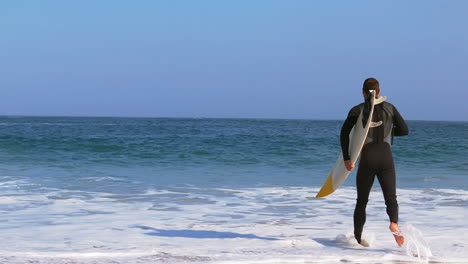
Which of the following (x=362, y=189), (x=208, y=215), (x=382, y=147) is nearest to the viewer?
(x=382, y=147)

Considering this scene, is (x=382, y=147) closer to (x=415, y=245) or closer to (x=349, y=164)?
(x=349, y=164)

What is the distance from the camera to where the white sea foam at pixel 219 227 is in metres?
4.91

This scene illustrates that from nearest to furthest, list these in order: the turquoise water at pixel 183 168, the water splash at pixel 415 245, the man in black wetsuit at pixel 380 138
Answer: the water splash at pixel 415 245, the man in black wetsuit at pixel 380 138, the turquoise water at pixel 183 168

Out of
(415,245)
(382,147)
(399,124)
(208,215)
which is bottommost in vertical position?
(208,215)

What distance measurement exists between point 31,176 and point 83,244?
24.0ft

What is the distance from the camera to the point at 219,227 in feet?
21.2

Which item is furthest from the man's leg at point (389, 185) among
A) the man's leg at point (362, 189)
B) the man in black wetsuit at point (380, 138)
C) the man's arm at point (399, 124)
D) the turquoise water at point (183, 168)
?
the turquoise water at point (183, 168)

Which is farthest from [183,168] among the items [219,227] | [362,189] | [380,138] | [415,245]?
[415,245]

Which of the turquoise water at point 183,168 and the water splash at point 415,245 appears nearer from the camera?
the water splash at point 415,245

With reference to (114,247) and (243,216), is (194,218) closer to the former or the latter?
(243,216)

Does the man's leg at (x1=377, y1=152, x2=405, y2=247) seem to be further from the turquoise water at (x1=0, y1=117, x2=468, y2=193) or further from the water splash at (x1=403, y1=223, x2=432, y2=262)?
the turquoise water at (x1=0, y1=117, x2=468, y2=193)

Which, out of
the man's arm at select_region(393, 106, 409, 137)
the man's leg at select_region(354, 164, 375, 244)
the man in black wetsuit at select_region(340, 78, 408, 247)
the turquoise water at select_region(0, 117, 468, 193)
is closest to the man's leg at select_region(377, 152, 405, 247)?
the man in black wetsuit at select_region(340, 78, 408, 247)

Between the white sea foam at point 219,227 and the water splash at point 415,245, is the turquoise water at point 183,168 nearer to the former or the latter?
the white sea foam at point 219,227

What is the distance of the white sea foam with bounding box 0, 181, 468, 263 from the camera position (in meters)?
4.91
